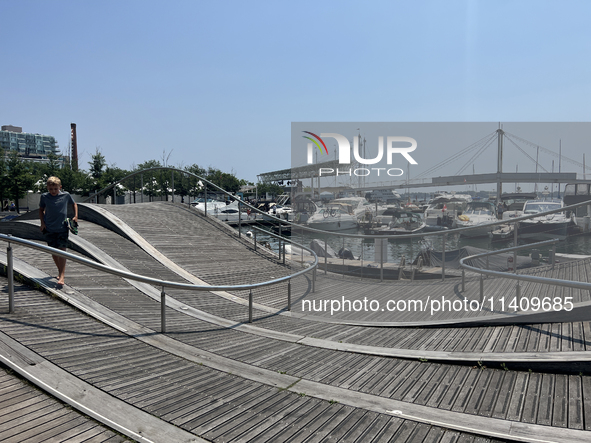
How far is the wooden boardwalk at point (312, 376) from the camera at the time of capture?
8.87ft

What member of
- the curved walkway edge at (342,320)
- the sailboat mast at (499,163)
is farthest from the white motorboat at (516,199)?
the curved walkway edge at (342,320)

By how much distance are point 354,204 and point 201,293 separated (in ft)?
110

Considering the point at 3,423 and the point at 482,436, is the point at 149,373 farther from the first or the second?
the point at 482,436

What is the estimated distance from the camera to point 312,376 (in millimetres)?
3656

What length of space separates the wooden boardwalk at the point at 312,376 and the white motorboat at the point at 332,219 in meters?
27.4

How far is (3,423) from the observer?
2.48m

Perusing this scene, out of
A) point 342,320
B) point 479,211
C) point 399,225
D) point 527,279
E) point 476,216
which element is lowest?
point 399,225

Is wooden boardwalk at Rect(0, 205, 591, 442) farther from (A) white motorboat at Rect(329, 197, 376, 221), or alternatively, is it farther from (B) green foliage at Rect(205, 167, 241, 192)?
(B) green foliage at Rect(205, 167, 241, 192)

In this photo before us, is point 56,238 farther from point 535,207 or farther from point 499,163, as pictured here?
point 499,163

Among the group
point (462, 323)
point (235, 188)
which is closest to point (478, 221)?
point (462, 323)

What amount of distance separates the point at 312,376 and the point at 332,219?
1193 inches

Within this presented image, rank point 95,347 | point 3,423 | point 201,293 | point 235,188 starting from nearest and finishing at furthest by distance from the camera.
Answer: point 3,423
point 95,347
point 201,293
point 235,188

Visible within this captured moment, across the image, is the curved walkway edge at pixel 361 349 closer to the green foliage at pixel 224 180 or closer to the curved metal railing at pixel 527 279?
the curved metal railing at pixel 527 279

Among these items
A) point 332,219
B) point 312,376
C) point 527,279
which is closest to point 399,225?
point 332,219
